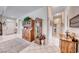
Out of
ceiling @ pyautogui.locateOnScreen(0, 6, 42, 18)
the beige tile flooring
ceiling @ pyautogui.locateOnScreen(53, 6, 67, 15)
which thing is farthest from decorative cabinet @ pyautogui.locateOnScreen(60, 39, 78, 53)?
ceiling @ pyautogui.locateOnScreen(0, 6, 42, 18)

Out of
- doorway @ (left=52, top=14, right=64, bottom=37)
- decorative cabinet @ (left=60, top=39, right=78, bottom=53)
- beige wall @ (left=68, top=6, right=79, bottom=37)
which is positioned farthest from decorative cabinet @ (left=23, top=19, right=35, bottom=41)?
beige wall @ (left=68, top=6, right=79, bottom=37)

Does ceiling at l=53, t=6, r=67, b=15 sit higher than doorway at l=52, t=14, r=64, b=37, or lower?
higher

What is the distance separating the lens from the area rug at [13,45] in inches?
77.3

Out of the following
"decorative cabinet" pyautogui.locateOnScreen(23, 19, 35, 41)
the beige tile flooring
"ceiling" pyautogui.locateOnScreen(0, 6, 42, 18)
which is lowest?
the beige tile flooring

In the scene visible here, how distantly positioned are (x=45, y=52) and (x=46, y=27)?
48 cm

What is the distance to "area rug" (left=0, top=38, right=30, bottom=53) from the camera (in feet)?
6.44

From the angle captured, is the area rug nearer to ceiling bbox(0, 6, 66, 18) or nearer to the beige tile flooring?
the beige tile flooring

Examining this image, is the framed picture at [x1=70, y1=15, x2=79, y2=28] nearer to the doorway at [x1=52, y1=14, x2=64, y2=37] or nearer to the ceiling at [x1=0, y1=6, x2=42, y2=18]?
the doorway at [x1=52, y1=14, x2=64, y2=37]

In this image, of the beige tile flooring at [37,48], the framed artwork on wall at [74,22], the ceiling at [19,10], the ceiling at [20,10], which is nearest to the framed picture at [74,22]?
the framed artwork on wall at [74,22]

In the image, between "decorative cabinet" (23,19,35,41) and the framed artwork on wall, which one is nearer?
the framed artwork on wall

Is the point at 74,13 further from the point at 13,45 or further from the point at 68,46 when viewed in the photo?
the point at 13,45
